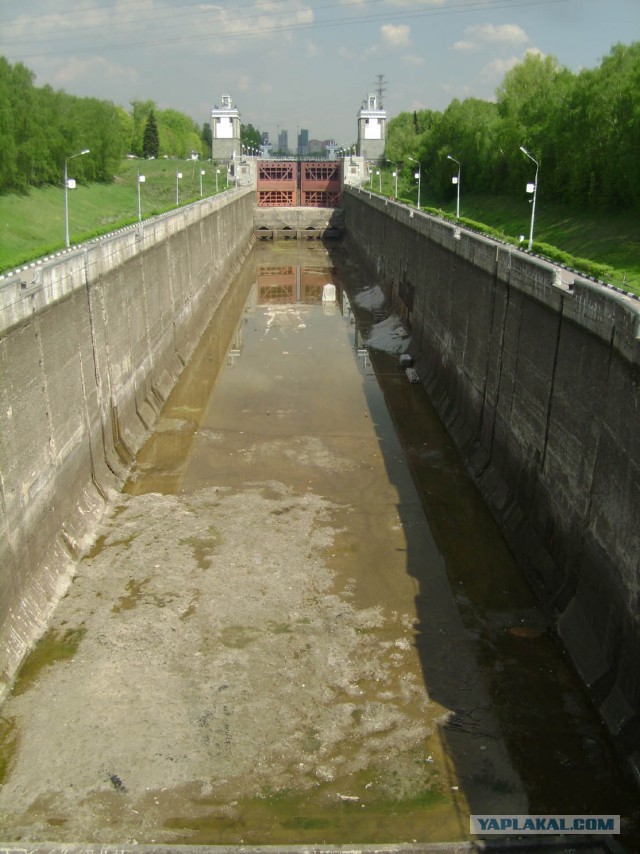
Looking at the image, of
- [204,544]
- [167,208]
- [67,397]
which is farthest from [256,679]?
[167,208]

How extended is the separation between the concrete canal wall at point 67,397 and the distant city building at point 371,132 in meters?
71.3

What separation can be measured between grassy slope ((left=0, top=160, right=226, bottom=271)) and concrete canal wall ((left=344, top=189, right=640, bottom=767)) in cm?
1468

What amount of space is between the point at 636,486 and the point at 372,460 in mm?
10608

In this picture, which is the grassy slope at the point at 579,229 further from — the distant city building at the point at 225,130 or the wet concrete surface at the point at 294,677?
the distant city building at the point at 225,130

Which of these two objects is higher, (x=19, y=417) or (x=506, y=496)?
(x=19, y=417)

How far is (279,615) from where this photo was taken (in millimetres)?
13922

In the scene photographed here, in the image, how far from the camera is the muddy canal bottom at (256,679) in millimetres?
9914

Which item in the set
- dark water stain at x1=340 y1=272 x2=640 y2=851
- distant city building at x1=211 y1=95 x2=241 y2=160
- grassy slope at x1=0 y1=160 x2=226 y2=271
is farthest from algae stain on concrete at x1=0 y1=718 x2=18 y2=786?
distant city building at x1=211 y1=95 x2=241 y2=160

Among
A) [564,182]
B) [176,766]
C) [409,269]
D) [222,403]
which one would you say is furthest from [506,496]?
[564,182]

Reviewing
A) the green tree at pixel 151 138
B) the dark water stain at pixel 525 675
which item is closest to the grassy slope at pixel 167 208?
the dark water stain at pixel 525 675

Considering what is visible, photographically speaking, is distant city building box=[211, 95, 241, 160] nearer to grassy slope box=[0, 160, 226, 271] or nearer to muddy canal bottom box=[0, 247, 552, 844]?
grassy slope box=[0, 160, 226, 271]

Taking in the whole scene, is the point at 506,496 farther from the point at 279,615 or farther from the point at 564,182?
the point at 564,182

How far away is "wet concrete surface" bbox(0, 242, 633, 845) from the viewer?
9.97 m

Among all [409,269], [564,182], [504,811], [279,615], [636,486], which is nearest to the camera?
[504,811]
